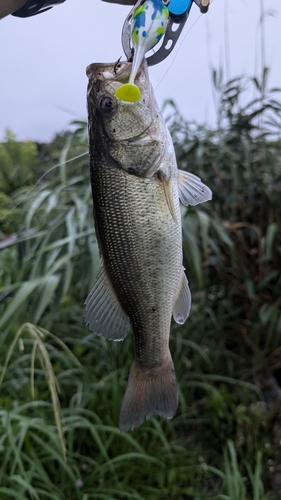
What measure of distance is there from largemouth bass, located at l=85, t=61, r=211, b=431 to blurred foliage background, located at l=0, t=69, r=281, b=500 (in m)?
0.61

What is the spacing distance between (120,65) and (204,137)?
4.49 ft

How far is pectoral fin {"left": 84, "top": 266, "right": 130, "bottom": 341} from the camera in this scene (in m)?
0.65

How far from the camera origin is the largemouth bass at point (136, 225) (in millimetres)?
664

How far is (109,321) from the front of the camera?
0.67 meters

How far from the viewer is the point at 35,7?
80 cm

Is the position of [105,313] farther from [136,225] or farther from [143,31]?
[143,31]

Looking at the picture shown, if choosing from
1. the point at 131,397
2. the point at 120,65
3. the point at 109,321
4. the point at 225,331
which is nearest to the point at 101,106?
the point at 120,65

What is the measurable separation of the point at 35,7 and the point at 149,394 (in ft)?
2.10

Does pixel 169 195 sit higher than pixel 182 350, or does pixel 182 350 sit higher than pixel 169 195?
pixel 169 195

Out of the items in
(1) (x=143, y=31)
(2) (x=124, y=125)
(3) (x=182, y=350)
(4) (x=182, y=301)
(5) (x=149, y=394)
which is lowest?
(3) (x=182, y=350)

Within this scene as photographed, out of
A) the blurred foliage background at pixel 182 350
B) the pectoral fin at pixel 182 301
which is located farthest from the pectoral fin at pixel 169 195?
the blurred foliage background at pixel 182 350

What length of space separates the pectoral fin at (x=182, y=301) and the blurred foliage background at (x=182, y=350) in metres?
0.61

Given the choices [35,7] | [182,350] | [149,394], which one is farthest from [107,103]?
[182,350]

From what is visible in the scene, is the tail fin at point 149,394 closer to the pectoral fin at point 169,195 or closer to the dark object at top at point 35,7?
the pectoral fin at point 169,195
